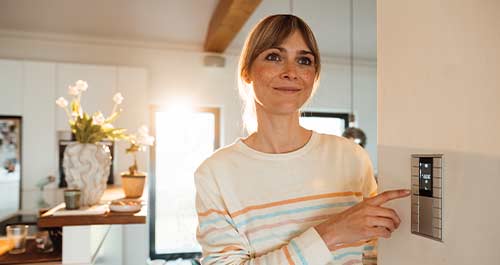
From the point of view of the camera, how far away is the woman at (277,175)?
2.87 feet

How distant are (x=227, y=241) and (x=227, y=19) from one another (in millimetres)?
2197

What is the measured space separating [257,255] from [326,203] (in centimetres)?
20

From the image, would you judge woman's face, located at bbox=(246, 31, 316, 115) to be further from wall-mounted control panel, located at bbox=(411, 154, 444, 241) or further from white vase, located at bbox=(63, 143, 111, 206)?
white vase, located at bbox=(63, 143, 111, 206)

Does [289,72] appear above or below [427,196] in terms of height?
above

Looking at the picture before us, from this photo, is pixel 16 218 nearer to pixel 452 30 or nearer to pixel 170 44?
pixel 170 44

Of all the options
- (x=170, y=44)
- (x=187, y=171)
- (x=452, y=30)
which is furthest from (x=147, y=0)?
(x=452, y=30)

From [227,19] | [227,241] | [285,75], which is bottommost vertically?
[227,241]

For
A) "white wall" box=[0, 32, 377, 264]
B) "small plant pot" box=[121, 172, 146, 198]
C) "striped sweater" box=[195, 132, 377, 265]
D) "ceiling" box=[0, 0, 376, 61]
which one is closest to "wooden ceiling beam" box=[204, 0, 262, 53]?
"ceiling" box=[0, 0, 376, 61]

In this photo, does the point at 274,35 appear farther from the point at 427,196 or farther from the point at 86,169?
the point at 86,169

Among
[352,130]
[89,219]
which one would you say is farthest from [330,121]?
[89,219]

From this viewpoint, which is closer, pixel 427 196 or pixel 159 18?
pixel 427 196

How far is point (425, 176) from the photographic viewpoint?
624mm

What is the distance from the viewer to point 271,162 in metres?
0.92

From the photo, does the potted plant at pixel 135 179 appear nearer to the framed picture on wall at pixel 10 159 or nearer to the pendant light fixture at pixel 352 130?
the pendant light fixture at pixel 352 130
